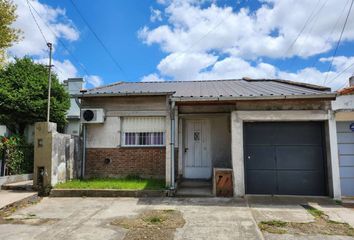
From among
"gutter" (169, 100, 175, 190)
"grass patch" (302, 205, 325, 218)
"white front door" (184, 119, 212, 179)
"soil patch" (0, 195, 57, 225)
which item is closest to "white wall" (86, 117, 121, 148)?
"gutter" (169, 100, 175, 190)

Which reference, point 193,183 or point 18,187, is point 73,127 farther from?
point 193,183

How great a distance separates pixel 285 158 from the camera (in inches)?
314

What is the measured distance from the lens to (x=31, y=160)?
37.3 ft

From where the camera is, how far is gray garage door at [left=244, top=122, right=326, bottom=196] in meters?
7.86

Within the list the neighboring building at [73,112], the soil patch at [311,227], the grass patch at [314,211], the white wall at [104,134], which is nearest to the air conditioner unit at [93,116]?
the white wall at [104,134]

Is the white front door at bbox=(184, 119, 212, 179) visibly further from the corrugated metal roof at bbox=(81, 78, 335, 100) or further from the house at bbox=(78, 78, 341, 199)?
the corrugated metal roof at bbox=(81, 78, 335, 100)

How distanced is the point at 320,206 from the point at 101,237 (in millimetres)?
5542

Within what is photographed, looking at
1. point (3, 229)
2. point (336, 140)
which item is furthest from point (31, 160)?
point (336, 140)

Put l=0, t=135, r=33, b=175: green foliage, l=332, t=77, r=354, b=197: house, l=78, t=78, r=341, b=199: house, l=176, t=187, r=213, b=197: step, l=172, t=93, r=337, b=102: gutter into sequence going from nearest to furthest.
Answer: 1. l=172, t=93, r=337, b=102: gutter
2. l=332, t=77, r=354, b=197: house
3. l=78, t=78, r=341, b=199: house
4. l=176, t=187, r=213, b=197: step
5. l=0, t=135, r=33, b=175: green foliage

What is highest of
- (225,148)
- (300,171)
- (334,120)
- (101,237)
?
(334,120)

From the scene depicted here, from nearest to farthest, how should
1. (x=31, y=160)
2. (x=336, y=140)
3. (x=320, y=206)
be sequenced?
(x=320, y=206) < (x=336, y=140) < (x=31, y=160)

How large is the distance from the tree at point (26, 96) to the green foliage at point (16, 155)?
341cm

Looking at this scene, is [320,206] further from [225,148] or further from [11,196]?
[11,196]

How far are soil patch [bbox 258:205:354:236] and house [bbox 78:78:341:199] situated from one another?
2231 mm
